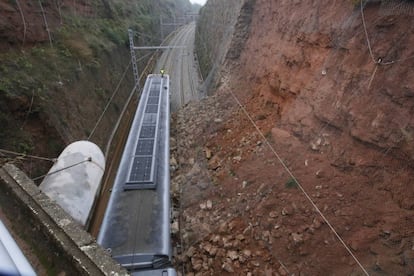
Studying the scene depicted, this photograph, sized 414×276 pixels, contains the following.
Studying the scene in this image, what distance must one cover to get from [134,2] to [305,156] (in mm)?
36530

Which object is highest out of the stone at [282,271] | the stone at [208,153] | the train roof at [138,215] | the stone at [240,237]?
the train roof at [138,215]

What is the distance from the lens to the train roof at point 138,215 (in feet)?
20.9

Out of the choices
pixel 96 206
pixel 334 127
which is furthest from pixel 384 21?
pixel 96 206

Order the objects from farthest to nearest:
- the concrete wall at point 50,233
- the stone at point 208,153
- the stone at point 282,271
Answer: the stone at point 208,153 → the stone at point 282,271 → the concrete wall at point 50,233

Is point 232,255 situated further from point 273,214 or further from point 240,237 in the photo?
point 273,214

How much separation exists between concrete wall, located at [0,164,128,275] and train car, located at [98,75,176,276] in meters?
2.75

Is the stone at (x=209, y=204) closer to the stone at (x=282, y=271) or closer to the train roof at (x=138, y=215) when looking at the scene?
the train roof at (x=138, y=215)

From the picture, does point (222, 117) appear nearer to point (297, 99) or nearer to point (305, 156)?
point (297, 99)

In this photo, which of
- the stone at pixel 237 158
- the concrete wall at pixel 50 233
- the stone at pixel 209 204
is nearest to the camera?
the concrete wall at pixel 50 233

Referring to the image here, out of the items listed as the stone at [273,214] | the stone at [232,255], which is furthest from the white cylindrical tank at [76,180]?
the stone at [273,214]

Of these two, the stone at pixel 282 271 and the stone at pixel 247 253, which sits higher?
the stone at pixel 282 271

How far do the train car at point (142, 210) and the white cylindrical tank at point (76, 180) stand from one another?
87 centimetres

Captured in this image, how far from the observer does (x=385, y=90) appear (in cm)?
652

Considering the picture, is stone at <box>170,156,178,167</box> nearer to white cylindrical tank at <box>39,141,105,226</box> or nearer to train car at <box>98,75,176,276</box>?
train car at <box>98,75,176,276</box>
